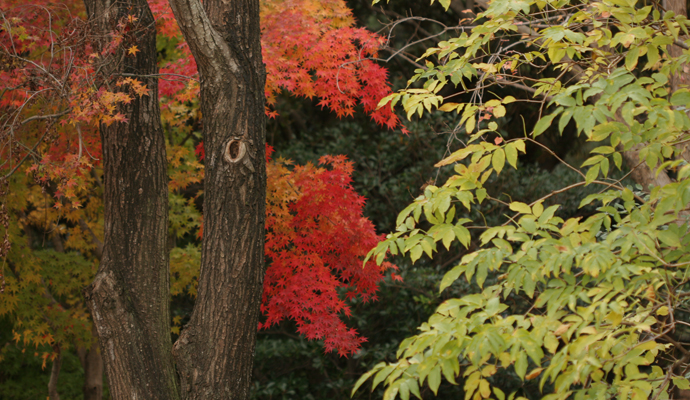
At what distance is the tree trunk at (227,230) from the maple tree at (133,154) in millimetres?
165

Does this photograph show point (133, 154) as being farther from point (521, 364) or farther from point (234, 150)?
point (521, 364)

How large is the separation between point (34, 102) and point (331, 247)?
2889mm

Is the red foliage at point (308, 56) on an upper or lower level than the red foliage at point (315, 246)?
upper

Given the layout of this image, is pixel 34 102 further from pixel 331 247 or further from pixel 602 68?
pixel 602 68

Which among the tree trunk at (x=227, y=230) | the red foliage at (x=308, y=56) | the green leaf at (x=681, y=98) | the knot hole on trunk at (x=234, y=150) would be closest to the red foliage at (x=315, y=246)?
the red foliage at (x=308, y=56)

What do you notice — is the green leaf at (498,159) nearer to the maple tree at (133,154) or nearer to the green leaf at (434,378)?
the green leaf at (434,378)

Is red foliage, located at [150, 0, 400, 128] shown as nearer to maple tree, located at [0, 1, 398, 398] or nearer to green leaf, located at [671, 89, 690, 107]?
maple tree, located at [0, 1, 398, 398]

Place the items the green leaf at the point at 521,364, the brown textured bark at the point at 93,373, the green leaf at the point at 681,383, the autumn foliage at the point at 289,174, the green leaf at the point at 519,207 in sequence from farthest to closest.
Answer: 1. the brown textured bark at the point at 93,373
2. the autumn foliage at the point at 289,174
3. the green leaf at the point at 519,207
4. the green leaf at the point at 681,383
5. the green leaf at the point at 521,364

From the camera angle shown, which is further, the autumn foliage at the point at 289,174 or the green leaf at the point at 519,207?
the autumn foliage at the point at 289,174

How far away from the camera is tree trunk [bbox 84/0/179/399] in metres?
3.72

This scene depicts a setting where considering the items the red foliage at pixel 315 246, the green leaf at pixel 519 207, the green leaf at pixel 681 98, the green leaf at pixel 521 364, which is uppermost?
the green leaf at pixel 681 98

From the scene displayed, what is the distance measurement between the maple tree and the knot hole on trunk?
0.11 metres

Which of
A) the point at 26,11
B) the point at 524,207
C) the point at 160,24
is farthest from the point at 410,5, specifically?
the point at 524,207

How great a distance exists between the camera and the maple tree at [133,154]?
12.2 feet
